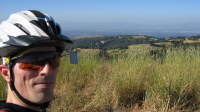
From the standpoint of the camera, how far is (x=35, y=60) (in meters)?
1.28

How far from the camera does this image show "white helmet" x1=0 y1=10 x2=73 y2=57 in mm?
1223

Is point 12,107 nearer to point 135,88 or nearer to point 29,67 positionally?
point 29,67

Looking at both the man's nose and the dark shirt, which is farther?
the man's nose

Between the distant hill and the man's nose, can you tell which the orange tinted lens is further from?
the distant hill

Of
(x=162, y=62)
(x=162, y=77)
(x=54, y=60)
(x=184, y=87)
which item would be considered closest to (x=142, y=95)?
(x=162, y=77)

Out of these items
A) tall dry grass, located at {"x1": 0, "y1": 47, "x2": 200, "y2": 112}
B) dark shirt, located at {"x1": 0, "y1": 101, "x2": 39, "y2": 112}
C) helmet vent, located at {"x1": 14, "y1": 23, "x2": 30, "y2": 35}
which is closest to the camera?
dark shirt, located at {"x1": 0, "y1": 101, "x2": 39, "y2": 112}

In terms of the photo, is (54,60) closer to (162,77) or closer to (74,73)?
(162,77)

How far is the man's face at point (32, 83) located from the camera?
1254mm

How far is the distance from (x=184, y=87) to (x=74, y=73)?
267cm

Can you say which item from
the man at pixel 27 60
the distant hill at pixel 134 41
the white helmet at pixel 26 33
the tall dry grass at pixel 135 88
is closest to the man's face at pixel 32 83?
the man at pixel 27 60

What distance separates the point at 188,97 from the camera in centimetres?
402

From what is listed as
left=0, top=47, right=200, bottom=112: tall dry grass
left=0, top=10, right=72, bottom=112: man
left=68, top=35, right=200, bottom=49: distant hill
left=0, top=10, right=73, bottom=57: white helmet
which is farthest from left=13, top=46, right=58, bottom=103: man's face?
left=68, top=35, right=200, bottom=49: distant hill

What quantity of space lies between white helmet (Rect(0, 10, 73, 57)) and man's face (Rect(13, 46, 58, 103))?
11 centimetres

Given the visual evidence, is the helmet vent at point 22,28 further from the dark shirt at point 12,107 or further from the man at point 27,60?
the dark shirt at point 12,107
